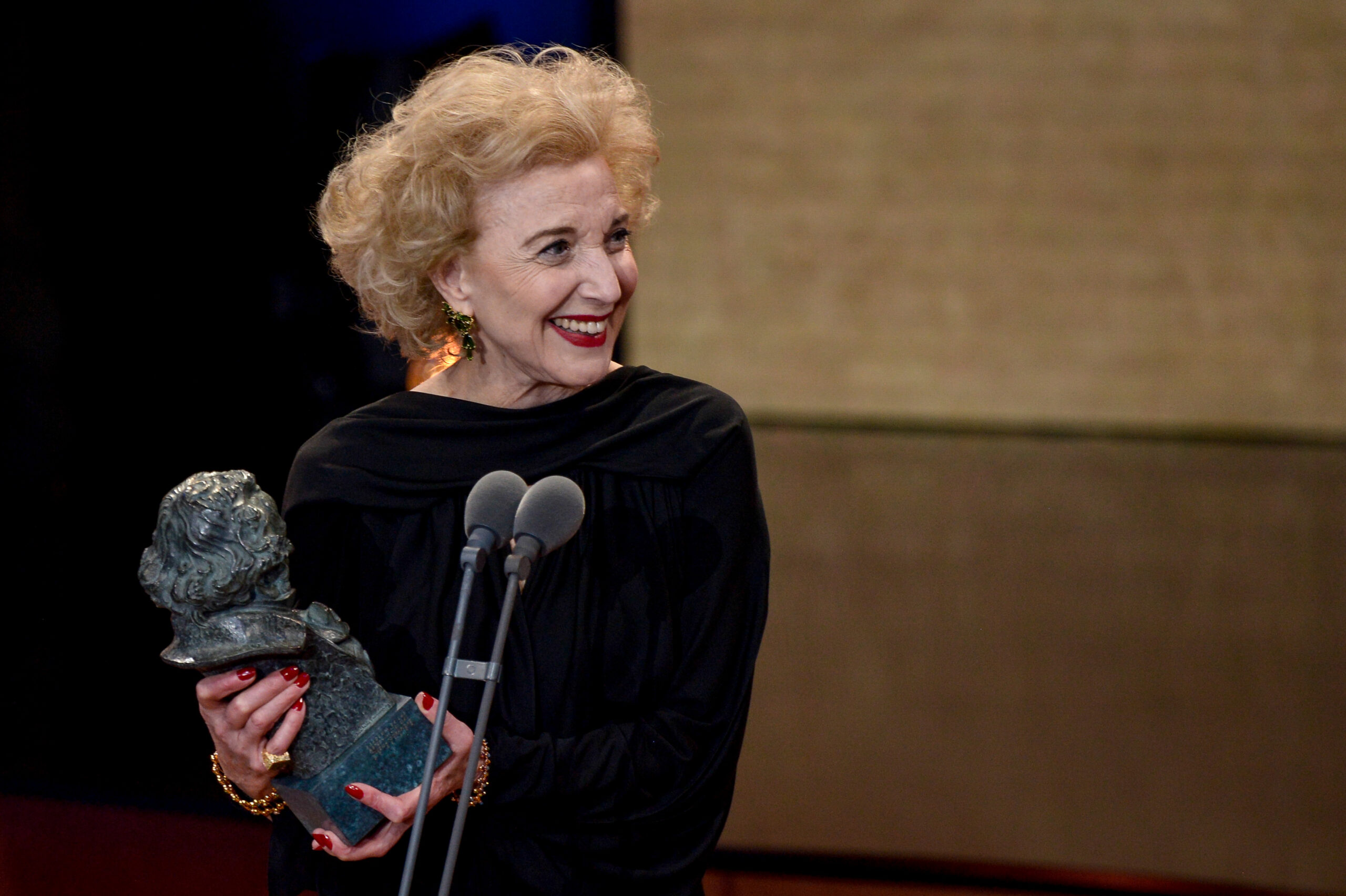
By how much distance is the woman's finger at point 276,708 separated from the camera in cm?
135

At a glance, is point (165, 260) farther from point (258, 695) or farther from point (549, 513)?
point (549, 513)

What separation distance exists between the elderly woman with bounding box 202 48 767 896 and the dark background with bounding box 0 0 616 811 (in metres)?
2.34

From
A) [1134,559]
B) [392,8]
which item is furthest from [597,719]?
[1134,559]

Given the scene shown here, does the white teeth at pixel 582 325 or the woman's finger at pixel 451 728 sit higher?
the white teeth at pixel 582 325

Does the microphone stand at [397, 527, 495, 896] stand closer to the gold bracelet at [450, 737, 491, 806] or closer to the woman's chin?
the gold bracelet at [450, 737, 491, 806]

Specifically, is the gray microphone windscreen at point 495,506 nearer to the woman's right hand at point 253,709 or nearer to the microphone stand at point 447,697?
the microphone stand at point 447,697

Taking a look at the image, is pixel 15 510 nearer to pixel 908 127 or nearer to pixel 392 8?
pixel 392 8

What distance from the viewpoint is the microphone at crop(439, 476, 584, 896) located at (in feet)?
3.88

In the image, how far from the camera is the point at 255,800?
59.5 inches

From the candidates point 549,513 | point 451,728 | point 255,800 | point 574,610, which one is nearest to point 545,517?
point 549,513

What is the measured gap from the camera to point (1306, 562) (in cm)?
540

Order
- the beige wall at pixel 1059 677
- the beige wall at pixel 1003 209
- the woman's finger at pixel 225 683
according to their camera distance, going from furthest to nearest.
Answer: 1. the beige wall at pixel 1003 209
2. the beige wall at pixel 1059 677
3. the woman's finger at pixel 225 683

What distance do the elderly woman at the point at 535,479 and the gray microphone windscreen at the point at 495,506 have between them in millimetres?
344

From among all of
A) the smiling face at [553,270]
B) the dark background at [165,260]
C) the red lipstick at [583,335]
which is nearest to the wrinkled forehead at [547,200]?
the smiling face at [553,270]
